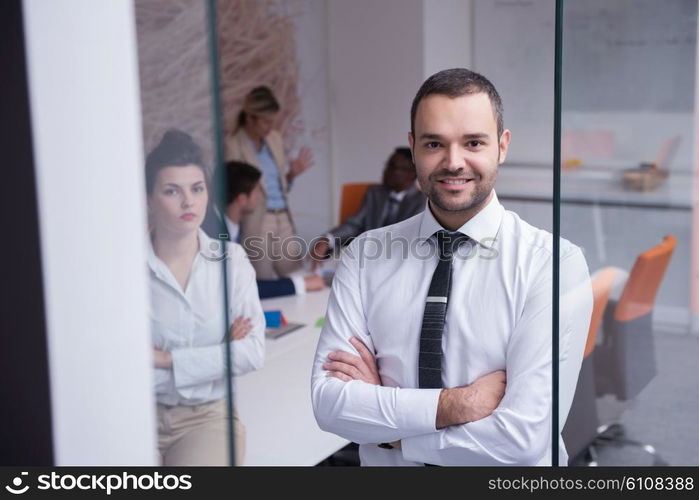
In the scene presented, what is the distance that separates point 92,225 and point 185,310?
37 cm

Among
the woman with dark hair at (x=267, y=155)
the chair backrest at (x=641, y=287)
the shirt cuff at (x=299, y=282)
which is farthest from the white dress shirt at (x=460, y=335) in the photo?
the woman with dark hair at (x=267, y=155)

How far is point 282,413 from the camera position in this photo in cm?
195

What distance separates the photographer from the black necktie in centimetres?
147

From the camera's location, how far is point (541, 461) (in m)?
1.47

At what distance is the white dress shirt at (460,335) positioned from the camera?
4.64 ft

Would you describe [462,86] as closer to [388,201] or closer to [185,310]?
[185,310]

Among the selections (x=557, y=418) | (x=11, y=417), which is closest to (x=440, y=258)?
(x=557, y=418)

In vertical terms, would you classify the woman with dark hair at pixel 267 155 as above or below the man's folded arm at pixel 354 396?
above

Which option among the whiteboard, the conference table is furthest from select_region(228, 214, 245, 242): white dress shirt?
the whiteboard

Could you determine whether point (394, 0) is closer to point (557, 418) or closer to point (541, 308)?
point (541, 308)

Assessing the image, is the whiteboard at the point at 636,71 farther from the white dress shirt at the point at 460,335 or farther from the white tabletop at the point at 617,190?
the white dress shirt at the point at 460,335

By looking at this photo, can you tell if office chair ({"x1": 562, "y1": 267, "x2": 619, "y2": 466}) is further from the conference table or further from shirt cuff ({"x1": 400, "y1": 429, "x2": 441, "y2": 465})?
the conference table

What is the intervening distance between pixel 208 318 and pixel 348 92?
3001mm

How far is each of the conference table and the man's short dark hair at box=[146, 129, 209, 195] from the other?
0.51 m
